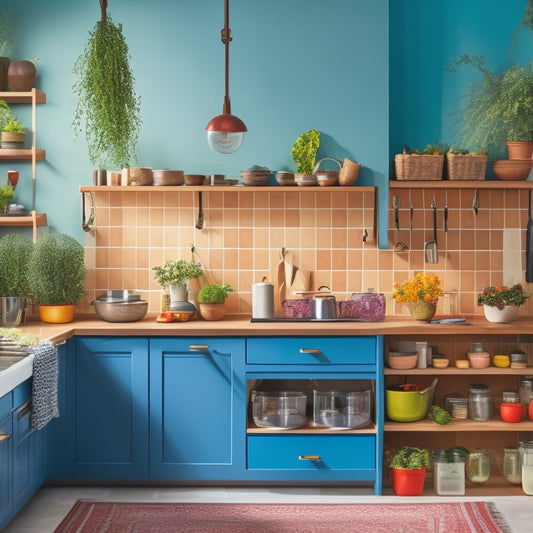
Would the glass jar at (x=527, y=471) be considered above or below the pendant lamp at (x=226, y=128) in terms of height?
below

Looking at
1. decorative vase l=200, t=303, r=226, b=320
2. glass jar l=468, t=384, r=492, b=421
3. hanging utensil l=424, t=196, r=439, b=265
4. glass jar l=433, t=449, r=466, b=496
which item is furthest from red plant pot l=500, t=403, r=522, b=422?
decorative vase l=200, t=303, r=226, b=320

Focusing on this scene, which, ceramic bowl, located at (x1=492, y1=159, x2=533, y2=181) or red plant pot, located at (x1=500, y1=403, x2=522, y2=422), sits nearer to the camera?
red plant pot, located at (x1=500, y1=403, x2=522, y2=422)

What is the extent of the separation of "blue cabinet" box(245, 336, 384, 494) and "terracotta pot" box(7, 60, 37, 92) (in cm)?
200

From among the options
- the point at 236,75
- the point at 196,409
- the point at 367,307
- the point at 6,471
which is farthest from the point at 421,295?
the point at 6,471

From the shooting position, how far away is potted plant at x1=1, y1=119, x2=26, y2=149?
15.9 ft

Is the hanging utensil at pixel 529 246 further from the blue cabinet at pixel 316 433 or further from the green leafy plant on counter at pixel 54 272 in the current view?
the green leafy plant on counter at pixel 54 272

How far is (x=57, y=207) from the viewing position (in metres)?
5.03

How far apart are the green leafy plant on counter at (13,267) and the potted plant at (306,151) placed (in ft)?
5.27

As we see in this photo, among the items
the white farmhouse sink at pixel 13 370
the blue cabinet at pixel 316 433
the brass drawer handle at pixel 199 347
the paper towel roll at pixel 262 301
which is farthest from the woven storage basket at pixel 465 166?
the white farmhouse sink at pixel 13 370

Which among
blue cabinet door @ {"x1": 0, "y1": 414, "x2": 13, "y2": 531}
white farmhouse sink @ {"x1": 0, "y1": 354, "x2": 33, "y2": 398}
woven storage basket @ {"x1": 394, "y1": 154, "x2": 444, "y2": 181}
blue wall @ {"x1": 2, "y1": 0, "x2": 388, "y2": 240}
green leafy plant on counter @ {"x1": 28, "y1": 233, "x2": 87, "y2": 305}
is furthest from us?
blue wall @ {"x1": 2, "y1": 0, "x2": 388, "y2": 240}

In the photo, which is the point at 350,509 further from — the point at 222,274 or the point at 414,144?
the point at 414,144

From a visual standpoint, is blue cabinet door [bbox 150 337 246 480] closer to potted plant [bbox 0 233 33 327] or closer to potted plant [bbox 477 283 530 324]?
potted plant [bbox 0 233 33 327]

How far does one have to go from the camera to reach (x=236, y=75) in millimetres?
4945

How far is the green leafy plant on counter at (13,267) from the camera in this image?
4.77 metres
